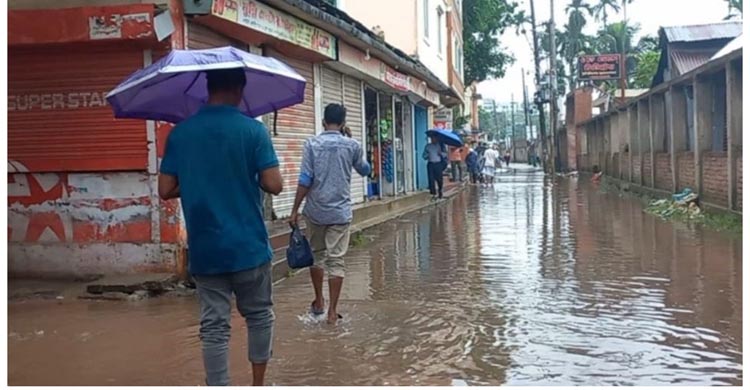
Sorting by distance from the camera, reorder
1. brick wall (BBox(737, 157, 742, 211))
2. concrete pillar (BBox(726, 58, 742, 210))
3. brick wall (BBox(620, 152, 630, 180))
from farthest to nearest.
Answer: brick wall (BBox(620, 152, 630, 180)), concrete pillar (BBox(726, 58, 742, 210)), brick wall (BBox(737, 157, 742, 211))

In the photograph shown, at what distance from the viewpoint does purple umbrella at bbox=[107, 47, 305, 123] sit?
15.1ft

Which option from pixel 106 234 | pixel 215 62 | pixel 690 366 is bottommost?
pixel 690 366

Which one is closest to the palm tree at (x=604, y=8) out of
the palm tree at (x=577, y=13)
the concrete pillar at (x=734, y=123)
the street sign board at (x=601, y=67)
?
the palm tree at (x=577, y=13)

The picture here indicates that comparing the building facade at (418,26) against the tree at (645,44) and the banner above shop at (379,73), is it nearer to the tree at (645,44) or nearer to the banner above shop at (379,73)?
the banner above shop at (379,73)

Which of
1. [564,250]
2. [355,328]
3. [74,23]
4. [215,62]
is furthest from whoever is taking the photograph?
[564,250]

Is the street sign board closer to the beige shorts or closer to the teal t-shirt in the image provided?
the beige shorts

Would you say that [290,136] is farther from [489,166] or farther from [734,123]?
[489,166]

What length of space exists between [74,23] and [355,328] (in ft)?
12.1

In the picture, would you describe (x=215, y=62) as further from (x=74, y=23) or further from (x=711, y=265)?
(x=711, y=265)

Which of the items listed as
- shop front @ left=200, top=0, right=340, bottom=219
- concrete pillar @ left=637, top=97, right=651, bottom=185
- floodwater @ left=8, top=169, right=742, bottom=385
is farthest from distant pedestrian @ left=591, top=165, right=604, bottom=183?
floodwater @ left=8, top=169, right=742, bottom=385

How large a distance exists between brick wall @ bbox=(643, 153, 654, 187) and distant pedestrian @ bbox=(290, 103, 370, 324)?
15.8 metres

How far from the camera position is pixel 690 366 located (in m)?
5.14

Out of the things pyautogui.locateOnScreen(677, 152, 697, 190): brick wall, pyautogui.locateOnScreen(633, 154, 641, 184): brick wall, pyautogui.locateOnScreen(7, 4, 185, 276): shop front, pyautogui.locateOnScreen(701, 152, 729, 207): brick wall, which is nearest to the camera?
pyautogui.locateOnScreen(7, 4, 185, 276): shop front

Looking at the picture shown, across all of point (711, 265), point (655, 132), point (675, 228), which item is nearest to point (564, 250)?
point (711, 265)
